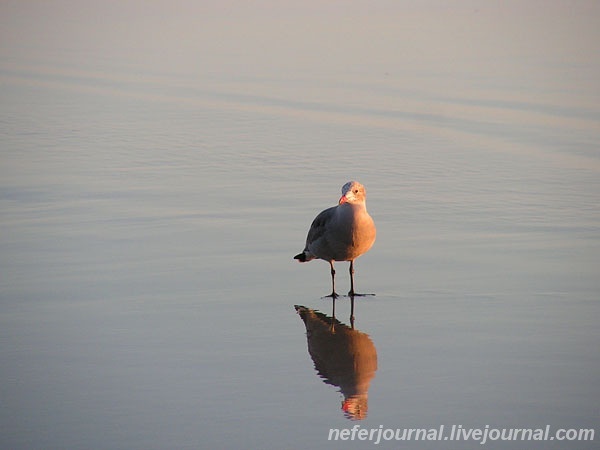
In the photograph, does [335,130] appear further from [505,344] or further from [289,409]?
[289,409]

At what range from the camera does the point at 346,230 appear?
9.24m

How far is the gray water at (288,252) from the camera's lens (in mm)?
6609

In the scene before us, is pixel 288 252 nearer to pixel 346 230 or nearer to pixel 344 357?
pixel 346 230

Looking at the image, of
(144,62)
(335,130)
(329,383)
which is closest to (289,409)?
(329,383)

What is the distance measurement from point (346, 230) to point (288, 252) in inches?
50.5

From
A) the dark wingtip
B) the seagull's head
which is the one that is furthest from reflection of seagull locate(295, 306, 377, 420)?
the dark wingtip

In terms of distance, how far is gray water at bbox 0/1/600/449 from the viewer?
6.61 meters

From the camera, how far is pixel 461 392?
6.75m

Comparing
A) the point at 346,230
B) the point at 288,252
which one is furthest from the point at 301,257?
the point at 346,230

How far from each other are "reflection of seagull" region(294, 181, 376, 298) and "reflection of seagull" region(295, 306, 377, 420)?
76 cm

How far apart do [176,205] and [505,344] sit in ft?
18.6

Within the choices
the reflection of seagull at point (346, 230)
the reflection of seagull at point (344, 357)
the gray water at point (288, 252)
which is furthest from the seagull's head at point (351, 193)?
the reflection of seagull at point (344, 357)

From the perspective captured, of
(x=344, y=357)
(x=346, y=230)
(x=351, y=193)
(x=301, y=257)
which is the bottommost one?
(x=344, y=357)
